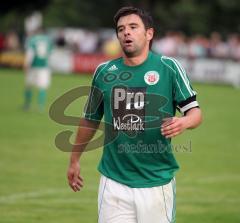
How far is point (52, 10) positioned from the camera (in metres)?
69.1

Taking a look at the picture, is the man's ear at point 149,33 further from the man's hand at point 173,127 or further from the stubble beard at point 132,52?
the man's hand at point 173,127

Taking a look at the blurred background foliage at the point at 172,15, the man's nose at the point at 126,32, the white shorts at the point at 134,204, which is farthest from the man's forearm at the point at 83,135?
the blurred background foliage at the point at 172,15

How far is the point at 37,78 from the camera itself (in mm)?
24266

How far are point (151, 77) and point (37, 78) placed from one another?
17.5 metres

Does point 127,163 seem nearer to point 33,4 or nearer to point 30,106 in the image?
point 30,106

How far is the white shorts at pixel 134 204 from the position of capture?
692cm

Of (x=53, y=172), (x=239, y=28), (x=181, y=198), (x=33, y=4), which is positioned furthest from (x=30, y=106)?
(x=239, y=28)

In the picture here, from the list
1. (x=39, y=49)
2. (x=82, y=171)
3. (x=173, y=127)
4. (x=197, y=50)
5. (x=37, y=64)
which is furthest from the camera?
(x=197, y=50)

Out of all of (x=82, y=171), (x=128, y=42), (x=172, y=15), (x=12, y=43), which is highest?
(x=172, y=15)

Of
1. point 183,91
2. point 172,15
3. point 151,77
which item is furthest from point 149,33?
point 172,15

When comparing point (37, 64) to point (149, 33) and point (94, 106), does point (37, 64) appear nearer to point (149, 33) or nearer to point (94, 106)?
point (94, 106)

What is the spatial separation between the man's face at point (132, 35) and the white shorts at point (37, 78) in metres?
17.3

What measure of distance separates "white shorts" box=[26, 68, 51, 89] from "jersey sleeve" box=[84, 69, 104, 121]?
16855 millimetres

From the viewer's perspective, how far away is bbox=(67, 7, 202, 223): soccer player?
6.92m
